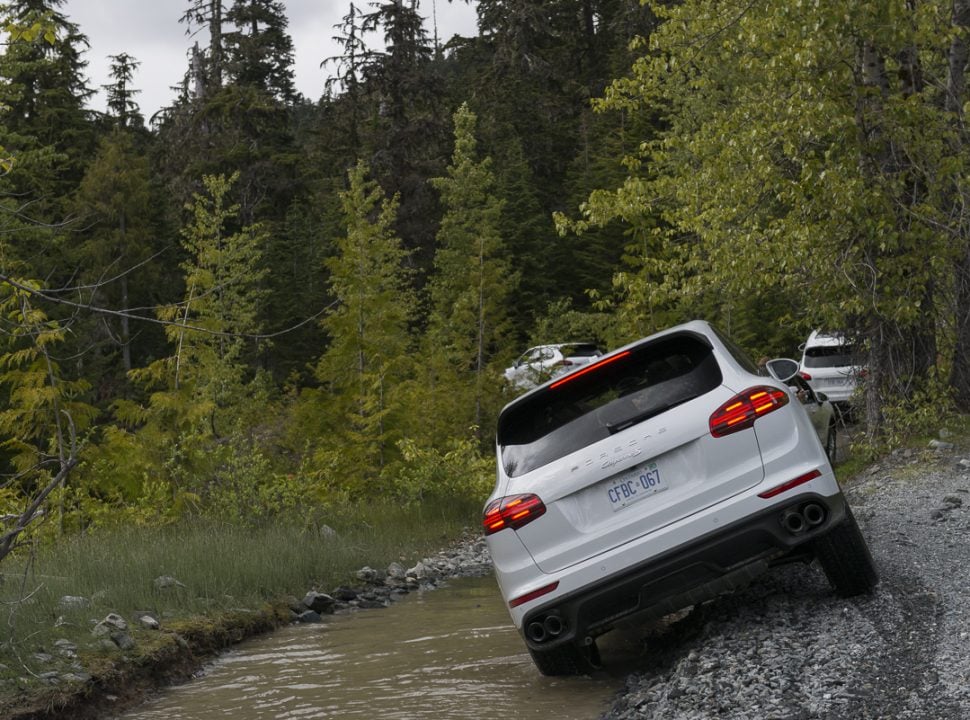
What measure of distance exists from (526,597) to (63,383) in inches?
528

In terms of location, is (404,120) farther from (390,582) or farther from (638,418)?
(638,418)

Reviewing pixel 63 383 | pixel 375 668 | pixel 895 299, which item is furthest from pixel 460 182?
pixel 375 668

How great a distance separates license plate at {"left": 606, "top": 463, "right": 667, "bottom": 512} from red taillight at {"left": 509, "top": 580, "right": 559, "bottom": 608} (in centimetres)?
58

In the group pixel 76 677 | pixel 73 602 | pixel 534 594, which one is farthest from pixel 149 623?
pixel 534 594

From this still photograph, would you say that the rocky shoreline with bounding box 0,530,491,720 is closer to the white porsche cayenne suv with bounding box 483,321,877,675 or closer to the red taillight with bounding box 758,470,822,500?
the white porsche cayenne suv with bounding box 483,321,877,675

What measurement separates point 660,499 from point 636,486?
151mm

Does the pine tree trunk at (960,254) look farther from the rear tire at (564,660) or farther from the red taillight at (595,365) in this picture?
the rear tire at (564,660)

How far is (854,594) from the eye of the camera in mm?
6969

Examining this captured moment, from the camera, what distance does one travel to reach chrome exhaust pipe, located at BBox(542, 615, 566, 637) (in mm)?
6391

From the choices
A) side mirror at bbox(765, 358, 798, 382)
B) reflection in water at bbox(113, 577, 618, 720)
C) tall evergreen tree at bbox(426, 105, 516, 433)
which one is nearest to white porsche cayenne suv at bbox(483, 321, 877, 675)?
reflection in water at bbox(113, 577, 618, 720)

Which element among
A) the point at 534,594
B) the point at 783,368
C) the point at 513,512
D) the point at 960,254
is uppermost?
the point at 960,254

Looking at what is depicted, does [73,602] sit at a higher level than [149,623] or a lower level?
higher

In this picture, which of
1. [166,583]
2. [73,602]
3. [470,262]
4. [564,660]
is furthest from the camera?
[470,262]

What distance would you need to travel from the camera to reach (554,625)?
6410 mm
